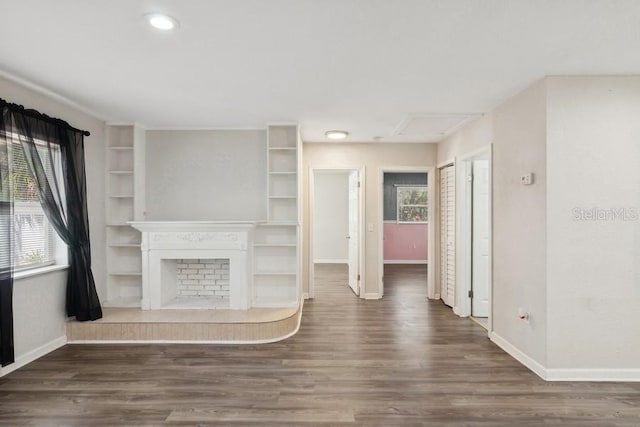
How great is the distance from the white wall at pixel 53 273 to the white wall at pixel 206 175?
59 cm

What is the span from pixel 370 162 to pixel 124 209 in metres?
3.52

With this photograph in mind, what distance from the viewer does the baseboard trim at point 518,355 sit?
2.86m

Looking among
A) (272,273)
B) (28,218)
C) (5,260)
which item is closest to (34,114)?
(28,218)

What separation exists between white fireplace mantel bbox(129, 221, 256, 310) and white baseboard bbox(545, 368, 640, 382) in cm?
304

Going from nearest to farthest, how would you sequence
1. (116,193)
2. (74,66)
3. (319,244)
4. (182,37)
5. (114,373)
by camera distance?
(182,37) < (74,66) < (114,373) < (116,193) < (319,244)

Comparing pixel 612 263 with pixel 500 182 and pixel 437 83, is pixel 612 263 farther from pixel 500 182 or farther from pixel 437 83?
pixel 437 83

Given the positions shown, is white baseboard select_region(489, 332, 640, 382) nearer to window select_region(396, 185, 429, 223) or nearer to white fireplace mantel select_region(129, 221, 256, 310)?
white fireplace mantel select_region(129, 221, 256, 310)

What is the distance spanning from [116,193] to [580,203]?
492 centimetres

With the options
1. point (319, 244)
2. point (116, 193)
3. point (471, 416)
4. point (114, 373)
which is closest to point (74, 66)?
point (116, 193)

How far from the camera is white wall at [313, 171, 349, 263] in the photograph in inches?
360

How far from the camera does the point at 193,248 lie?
4059 mm

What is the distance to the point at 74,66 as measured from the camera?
105 inches

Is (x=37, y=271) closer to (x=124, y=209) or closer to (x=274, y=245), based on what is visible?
(x=124, y=209)

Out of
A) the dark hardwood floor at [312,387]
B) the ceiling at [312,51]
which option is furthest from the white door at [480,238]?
the ceiling at [312,51]
